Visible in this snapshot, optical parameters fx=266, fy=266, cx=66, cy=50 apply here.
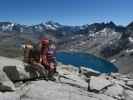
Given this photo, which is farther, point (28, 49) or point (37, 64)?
point (28, 49)

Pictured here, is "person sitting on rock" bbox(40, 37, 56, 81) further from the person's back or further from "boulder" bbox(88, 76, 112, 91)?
"boulder" bbox(88, 76, 112, 91)

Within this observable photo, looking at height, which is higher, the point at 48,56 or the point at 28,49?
the point at 28,49

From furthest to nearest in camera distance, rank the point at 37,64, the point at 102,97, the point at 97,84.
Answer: the point at 97,84
the point at 37,64
the point at 102,97

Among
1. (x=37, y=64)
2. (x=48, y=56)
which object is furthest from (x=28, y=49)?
(x=48, y=56)

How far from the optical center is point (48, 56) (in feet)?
72.4

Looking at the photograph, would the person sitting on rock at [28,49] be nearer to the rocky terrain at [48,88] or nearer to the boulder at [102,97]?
the rocky terrain at [48,88]

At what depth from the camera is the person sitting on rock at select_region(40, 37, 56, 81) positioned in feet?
71.1

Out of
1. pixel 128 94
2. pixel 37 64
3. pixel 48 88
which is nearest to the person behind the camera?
pixel 48 88

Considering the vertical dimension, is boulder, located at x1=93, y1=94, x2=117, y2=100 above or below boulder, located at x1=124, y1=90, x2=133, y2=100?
above

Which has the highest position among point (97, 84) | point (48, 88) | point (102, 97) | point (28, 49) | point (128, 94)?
point (28, 49)

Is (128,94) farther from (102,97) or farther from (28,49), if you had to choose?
(28,49)

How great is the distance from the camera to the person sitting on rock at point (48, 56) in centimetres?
2168

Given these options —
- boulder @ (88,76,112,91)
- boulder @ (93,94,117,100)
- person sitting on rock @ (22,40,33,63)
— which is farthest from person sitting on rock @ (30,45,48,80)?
boulder @ (93,94,117,100)

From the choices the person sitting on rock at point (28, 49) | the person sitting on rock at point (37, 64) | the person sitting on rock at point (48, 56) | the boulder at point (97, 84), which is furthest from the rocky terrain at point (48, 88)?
the person sitting on rock at point (28, 49)
